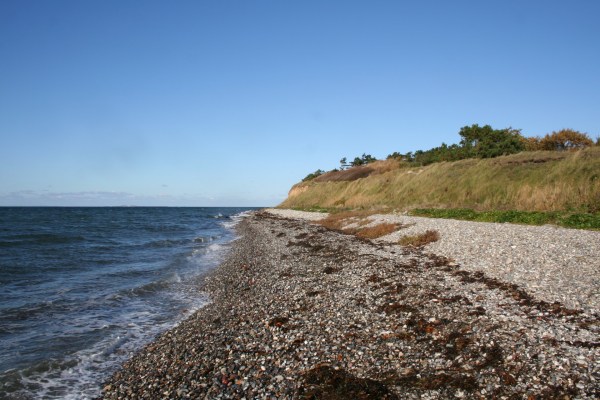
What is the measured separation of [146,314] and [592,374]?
1330cm

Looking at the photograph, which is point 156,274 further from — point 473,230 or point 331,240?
point 473,230

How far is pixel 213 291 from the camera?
16.5 metres

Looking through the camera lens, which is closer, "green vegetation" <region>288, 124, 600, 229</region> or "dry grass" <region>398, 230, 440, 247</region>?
"dry grass" <region>398, 230, 440, 247</region>

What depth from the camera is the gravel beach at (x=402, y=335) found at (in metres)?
6.29

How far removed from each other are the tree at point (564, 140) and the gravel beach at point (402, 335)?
47.9 metres

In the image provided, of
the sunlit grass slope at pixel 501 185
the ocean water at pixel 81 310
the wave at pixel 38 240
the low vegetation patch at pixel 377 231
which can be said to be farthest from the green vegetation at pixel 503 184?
the wave at pixel 38 240

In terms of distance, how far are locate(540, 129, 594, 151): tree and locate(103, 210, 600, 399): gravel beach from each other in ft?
157

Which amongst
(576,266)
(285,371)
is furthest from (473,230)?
(285,371)

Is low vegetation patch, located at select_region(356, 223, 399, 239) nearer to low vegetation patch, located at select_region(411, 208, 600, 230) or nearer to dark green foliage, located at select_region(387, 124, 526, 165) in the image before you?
low vegetation patch, located at select_region(411, 208, 600, 230)

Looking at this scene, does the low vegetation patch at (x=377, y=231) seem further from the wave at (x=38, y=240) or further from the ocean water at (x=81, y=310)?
the wave at (x=38, y=240)

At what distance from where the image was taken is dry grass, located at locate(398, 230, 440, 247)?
20248 mm

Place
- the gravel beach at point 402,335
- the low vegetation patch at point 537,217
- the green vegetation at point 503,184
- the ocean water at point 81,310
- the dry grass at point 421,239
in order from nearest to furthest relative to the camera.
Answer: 1. the gravel beach at point 402,335
2. the ocean water at point 81,310
3. the low vegetation patch at point 537,217
4. the dry grass at point 421,239
5. the green vegetation at point 503,184

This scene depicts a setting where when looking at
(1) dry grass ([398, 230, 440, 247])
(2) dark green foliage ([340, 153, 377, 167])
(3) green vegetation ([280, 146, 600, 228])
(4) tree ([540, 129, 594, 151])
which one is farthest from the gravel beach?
(2) dark green foliage ([340, 153, 377, 167])

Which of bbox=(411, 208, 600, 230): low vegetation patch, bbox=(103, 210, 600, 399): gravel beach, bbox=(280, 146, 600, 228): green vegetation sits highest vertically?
bbox=(280, 146, 600, 228): green vegetation
